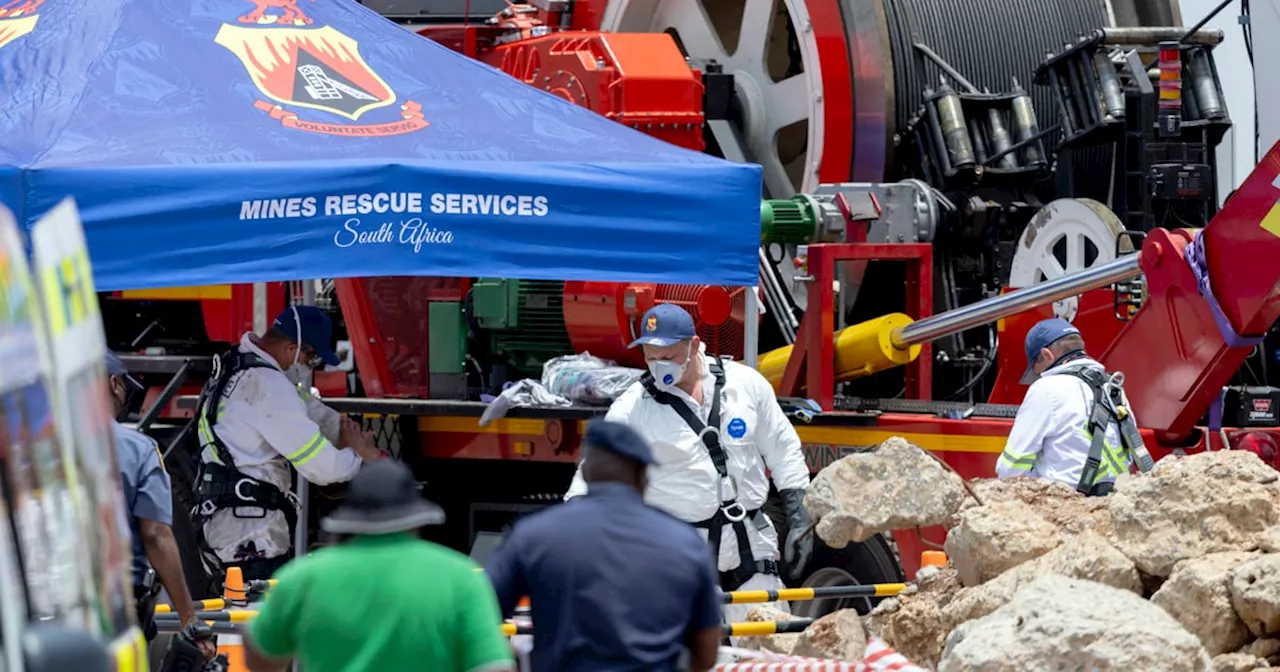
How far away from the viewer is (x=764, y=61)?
10.8 metres

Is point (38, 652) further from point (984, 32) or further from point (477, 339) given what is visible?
point (984, 32)

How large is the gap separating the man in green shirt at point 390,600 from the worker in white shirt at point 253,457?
3984 mm

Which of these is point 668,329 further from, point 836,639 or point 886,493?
point 836,639

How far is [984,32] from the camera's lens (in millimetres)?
10492

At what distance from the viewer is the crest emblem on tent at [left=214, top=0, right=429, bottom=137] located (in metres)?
7.79

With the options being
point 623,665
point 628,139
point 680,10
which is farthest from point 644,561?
point 680,10

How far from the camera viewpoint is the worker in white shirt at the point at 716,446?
7148mm

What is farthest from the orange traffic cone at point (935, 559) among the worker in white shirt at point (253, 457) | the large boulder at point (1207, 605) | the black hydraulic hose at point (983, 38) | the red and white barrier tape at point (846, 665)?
the black hydraulic hose at point (983, 38)

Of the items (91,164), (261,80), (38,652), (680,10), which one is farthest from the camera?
(680,10)

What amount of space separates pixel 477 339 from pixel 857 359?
6.75 feet

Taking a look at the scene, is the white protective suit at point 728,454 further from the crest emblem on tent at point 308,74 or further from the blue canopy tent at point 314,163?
the crest emblem on tent at point 308,74

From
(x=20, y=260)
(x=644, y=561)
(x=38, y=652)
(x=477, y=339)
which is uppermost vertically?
(x=20, y=260)

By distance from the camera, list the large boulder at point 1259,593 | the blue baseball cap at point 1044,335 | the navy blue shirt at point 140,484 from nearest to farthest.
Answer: the large boulder at point 1259,593, the navy blue shirt at point 140,484, the blue baseball cap at point 1044,335

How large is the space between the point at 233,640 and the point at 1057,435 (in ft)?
9.43
